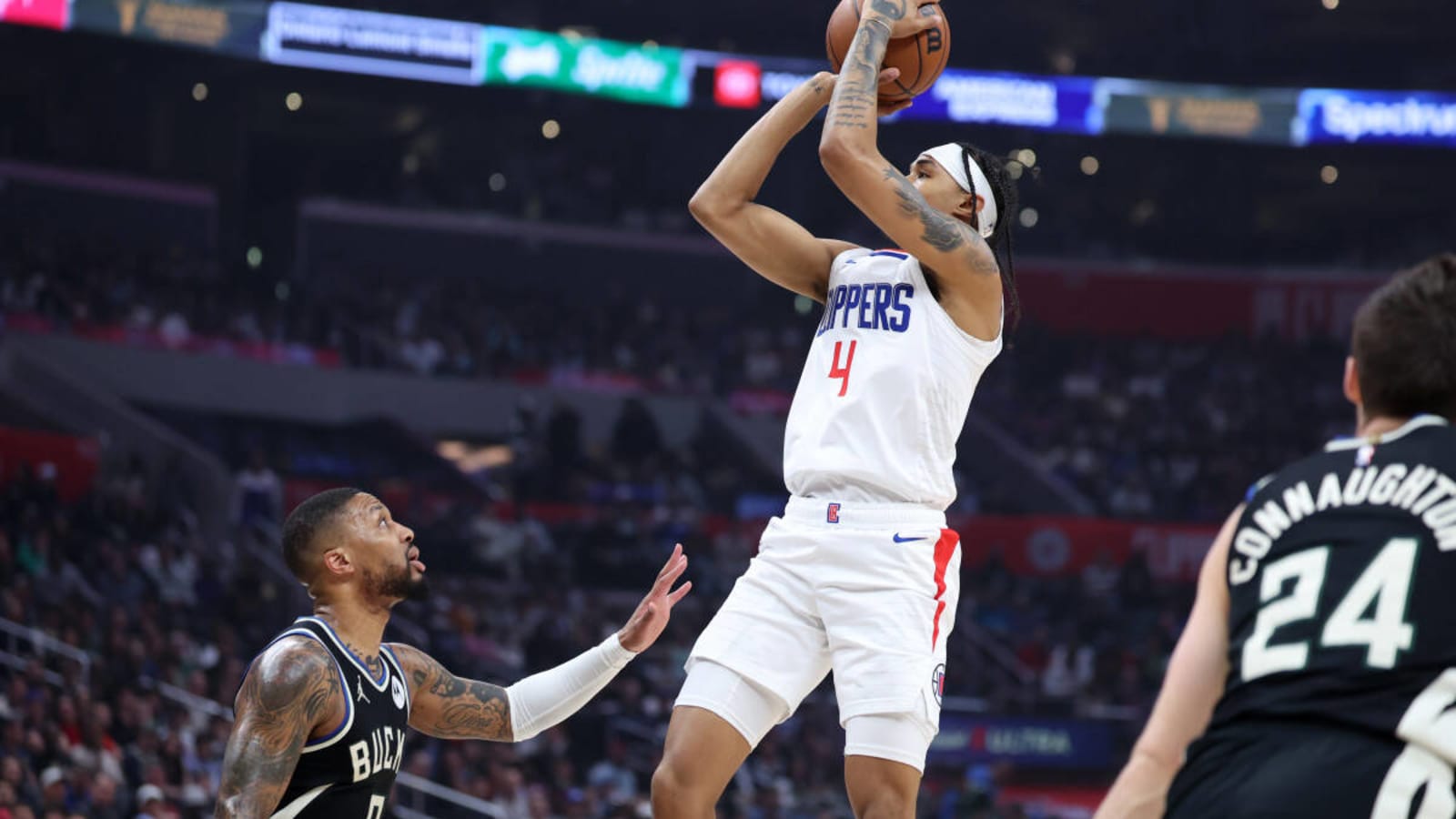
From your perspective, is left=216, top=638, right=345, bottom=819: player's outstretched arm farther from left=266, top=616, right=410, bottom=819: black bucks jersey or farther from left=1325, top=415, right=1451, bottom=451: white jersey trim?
left=1325, top=415, right=1451, bottom=451: white jersey trim

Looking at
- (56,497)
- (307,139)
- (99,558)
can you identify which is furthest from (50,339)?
(307,139)

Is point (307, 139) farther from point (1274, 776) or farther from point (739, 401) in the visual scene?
point (1274, 776)

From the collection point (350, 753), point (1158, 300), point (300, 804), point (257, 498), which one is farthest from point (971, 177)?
point (1158, 300)

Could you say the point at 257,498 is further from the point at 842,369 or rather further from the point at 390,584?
the point at 842,369

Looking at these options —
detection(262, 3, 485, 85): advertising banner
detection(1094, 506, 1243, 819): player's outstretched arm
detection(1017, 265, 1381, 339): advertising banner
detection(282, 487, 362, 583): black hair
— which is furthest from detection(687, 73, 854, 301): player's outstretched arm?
detection(1017, 265, 1381, 339): advertising banner

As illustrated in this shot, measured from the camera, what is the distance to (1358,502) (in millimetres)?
2414

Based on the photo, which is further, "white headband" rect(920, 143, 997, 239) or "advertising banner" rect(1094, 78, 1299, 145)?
"advertising banner" rect(1094, 78, 1299, 145)

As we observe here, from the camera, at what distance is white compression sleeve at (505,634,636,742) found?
481 cm

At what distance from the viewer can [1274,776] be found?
236 centimetres

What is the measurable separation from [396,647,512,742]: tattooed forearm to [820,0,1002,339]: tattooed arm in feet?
5.77

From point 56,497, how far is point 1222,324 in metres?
20.3

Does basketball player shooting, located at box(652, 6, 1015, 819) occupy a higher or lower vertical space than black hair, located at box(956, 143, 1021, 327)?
lower

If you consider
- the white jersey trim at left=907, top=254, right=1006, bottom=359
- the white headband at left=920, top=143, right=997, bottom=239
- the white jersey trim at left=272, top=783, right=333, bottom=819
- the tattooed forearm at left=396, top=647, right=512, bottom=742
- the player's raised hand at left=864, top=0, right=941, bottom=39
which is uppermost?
the player's raised hand at left=864, top=0, right=941, bottom=39

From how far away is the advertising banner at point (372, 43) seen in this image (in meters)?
22.8
